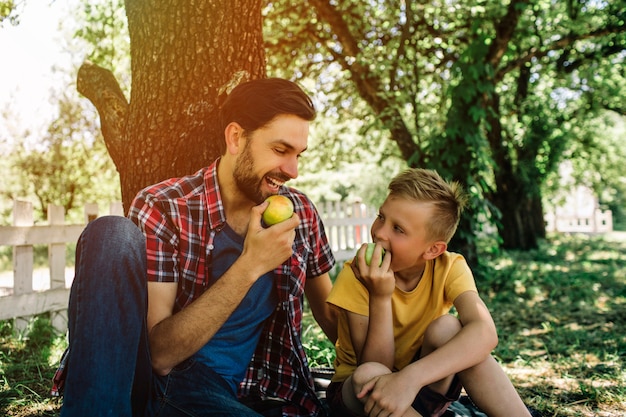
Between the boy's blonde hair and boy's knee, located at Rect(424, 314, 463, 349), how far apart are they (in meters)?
0.45

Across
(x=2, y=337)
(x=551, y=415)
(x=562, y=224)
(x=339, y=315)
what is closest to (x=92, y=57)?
(x=2, y=337)

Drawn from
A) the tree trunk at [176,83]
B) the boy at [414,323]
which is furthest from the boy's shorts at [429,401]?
the tree trunk at [176,83]

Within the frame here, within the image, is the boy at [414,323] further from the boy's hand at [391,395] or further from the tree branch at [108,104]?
the tree branch at [108,104]

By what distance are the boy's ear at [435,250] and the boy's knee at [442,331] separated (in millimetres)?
385

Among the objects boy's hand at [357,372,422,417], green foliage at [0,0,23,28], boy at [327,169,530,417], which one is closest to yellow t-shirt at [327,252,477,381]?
boy at [327,169,530,417]

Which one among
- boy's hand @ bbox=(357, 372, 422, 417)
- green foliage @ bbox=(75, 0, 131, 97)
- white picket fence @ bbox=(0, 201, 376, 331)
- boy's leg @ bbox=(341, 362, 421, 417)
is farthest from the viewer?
green foliage @ bbox=(75, 0, 131, 97)

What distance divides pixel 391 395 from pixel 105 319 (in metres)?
1.06

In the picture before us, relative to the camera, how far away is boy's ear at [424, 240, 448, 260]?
255 centimetres

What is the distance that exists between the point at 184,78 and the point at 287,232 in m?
1.38

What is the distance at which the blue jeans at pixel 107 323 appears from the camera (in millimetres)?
1629

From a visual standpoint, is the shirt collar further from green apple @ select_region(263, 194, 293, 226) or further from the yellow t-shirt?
the yellow t-shirt

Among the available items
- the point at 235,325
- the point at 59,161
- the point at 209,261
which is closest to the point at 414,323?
the point at 235,325

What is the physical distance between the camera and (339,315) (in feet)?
9.01

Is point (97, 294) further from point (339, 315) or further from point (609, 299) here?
point (609, 299)
